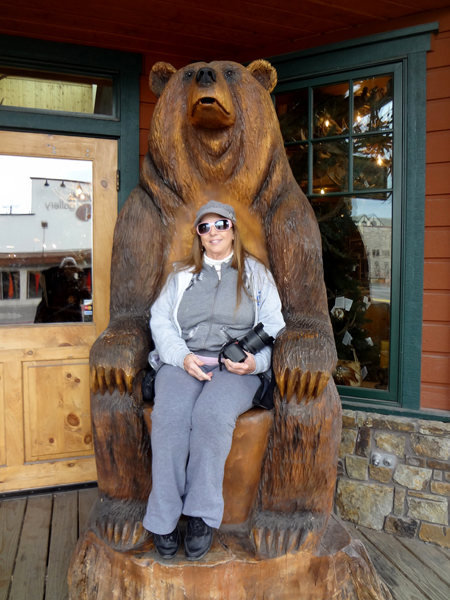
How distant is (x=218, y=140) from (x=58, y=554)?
2.01 metres

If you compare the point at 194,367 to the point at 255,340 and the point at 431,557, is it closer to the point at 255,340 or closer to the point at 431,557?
the point at 255,340

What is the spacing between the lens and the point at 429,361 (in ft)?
7.99

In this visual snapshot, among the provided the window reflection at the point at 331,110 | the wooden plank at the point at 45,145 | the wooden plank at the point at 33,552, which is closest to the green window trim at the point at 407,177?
the window reflection at the point at 331,110

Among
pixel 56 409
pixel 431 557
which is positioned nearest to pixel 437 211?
pixel 431 557

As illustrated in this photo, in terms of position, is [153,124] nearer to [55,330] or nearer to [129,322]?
[129,322]

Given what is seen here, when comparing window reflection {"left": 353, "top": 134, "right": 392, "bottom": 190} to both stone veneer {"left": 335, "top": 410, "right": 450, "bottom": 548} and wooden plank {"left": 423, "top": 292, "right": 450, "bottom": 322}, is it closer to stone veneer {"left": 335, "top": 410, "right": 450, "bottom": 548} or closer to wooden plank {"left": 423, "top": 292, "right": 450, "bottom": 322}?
wooden plank {"left": 423, "top": 292, "right": 450, "bottom": 322}

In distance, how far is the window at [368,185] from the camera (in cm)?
240

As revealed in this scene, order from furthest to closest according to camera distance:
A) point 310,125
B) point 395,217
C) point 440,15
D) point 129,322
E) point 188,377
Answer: point 310,125
point 395,217
point 440,15
point 129,322
point 188,377

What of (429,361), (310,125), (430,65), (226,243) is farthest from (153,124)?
(429,361)

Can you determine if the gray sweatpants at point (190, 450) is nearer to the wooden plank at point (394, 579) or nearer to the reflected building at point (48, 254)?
the wooden plank at point (394, 579)

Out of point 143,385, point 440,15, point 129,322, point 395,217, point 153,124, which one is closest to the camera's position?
point 143,385

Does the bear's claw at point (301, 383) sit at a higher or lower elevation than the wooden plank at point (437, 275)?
lower

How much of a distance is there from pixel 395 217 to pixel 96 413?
195 cm

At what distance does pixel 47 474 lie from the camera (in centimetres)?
266
